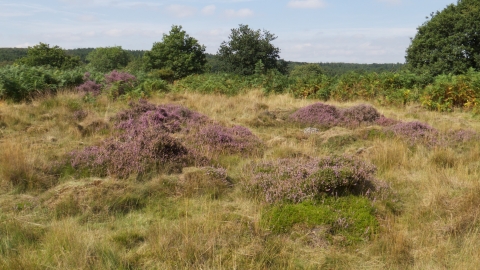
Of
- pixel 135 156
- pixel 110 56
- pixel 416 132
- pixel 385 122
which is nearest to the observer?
pixel 135 156

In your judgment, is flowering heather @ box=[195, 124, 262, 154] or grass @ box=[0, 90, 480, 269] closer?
grass @ box=[0, 90, 480, 269]

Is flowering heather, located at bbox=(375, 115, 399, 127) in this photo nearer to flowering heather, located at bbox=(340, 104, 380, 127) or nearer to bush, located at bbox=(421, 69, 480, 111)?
flowering heather, located at bbox=(340, 104, 380, 127)

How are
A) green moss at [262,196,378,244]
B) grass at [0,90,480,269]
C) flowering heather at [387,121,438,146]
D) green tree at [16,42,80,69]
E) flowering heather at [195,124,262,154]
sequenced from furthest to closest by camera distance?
green tree at [16,42,80,69]
flowering heather at [387,121,438,146]
flowering heather at [195,124,262,154]
green moss at [262,196,378,244]
grass at [0,90,480,269]

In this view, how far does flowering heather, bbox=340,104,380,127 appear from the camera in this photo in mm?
10305

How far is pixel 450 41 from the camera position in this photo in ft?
83.5

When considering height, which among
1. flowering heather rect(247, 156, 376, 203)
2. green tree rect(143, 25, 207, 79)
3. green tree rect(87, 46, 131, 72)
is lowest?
flowering heather rect(247, 156, 376, 203)

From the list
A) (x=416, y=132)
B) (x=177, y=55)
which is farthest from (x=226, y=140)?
(x=177, y=55)

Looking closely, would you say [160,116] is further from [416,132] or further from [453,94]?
[453,94]

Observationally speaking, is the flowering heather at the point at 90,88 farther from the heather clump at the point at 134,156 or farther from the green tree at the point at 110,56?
the green tree at the point at 110,56

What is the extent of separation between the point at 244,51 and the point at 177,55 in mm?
6567

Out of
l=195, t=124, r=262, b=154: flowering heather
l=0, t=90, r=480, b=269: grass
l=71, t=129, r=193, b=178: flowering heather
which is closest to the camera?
l=0, t=90, r=480, b=269: grass

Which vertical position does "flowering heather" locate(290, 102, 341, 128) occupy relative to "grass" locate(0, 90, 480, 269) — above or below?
Answer: above

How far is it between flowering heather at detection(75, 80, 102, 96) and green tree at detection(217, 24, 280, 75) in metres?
20.1

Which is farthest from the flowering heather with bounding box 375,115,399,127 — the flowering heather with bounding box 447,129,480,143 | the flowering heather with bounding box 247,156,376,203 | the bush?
the flowering heather with bounding box 247,156,376,203
